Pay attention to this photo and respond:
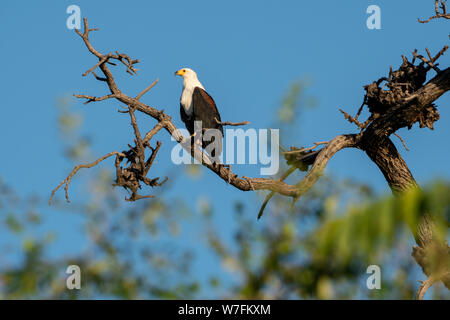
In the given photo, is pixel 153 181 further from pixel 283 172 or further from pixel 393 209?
pixel 393 209

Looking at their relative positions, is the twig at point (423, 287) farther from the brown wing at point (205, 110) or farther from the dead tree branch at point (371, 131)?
the brown wing at point (205, 110)

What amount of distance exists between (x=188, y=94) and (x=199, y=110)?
1.50 ft

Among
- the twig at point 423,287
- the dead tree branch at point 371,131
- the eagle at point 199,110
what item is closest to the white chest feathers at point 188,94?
the eagle at point 199,110

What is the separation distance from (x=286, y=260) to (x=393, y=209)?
2.18 metres

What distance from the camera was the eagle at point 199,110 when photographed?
6758 millimetres

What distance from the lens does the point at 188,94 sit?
7.30 meters

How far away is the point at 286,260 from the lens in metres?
3.91

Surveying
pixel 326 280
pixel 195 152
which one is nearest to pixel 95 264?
pixel 195 152

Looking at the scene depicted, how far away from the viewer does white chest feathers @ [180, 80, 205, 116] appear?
715cm

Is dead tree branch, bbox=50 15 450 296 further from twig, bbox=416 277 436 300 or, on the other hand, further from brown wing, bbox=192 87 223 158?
brown wing, bbox=192 87 223 158

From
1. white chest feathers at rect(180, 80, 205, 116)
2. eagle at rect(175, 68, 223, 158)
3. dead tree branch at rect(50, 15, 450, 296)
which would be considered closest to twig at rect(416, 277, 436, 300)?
dead tree branch at rect(50, 15, 450, 296)

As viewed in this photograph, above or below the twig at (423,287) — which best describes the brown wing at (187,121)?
above

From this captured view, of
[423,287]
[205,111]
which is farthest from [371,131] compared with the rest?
[205,111]

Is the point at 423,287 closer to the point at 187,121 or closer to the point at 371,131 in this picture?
the point at 371,131
